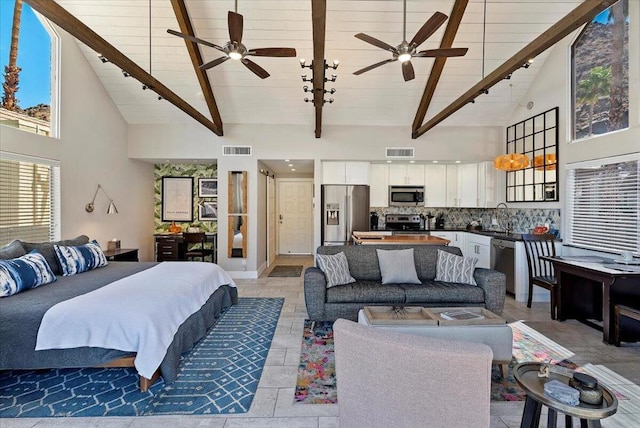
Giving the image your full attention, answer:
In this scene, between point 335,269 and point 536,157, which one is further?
point 536,157

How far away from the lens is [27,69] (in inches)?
163

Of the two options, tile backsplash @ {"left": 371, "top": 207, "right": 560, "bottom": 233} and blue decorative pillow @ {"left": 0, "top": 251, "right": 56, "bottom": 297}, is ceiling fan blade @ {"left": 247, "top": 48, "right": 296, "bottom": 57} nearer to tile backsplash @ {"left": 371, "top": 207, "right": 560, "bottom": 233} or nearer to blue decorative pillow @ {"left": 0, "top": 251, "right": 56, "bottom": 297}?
blue decorative pillow @ {"left": 0, "top": 251, "right": 56, "bottom": 297}

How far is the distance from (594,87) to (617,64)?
37cm

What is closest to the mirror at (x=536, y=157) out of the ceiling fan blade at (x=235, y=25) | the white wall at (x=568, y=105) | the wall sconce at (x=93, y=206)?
the white wall at (x=568, y=105)

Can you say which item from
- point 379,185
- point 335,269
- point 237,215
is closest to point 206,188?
point 237,215

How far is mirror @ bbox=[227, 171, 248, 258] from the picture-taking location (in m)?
6.30

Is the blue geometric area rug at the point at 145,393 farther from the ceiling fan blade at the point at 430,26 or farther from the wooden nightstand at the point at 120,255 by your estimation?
the ceiling fan blade at the point at 430,26

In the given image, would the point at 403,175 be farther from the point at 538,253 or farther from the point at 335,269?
the point at 335,269

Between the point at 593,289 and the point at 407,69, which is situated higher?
the point at 407,69

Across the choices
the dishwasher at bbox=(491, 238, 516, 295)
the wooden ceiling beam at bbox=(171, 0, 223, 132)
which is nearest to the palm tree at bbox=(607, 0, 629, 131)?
the dishwasher at bbox=(491, 238, 516, 295)

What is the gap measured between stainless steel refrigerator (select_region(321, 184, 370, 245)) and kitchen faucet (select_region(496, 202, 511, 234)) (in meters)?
2.60

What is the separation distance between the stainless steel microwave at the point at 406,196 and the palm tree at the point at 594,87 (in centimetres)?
291

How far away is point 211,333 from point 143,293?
103 centimetres

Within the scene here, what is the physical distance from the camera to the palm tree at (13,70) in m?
3.89
